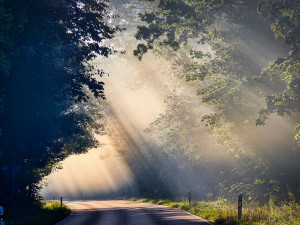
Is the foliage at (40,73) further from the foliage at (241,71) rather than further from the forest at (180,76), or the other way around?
the foliage at (241,71)

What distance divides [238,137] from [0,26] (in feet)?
56.7

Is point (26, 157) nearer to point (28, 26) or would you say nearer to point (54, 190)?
point (28, 26)

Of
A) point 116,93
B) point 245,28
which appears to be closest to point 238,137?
point 245,28

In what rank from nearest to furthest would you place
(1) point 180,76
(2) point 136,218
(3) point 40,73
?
(2) point 136,218 < (3) point 40,73 < (1) point 180,76

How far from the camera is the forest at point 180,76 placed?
1842 cm

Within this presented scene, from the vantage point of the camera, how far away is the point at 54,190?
241 feet

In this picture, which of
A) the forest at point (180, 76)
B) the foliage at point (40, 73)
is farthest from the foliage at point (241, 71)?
the foliage at point (40, 73)

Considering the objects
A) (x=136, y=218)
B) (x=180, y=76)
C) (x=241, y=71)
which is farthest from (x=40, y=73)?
(x=180, y=76)

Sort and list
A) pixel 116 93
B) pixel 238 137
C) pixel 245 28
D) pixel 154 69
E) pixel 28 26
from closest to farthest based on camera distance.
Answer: pixel 28 26 → pixel 245 28 → pixel 238 137 → pixel 154 69 → pixel 116 93

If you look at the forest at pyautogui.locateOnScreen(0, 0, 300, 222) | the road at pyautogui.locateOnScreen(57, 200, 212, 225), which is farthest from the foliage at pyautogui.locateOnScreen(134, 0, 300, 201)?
the road at pyautogui.locateOnScreen(57, 200, 212, 225)

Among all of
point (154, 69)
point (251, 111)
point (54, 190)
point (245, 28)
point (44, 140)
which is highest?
point (154, 69)

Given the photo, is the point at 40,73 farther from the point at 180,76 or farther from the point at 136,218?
the point at 180,76

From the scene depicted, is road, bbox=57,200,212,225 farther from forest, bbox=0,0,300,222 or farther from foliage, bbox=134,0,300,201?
foliage, bbox=134,0,300,201

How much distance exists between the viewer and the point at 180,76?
1243 inches
